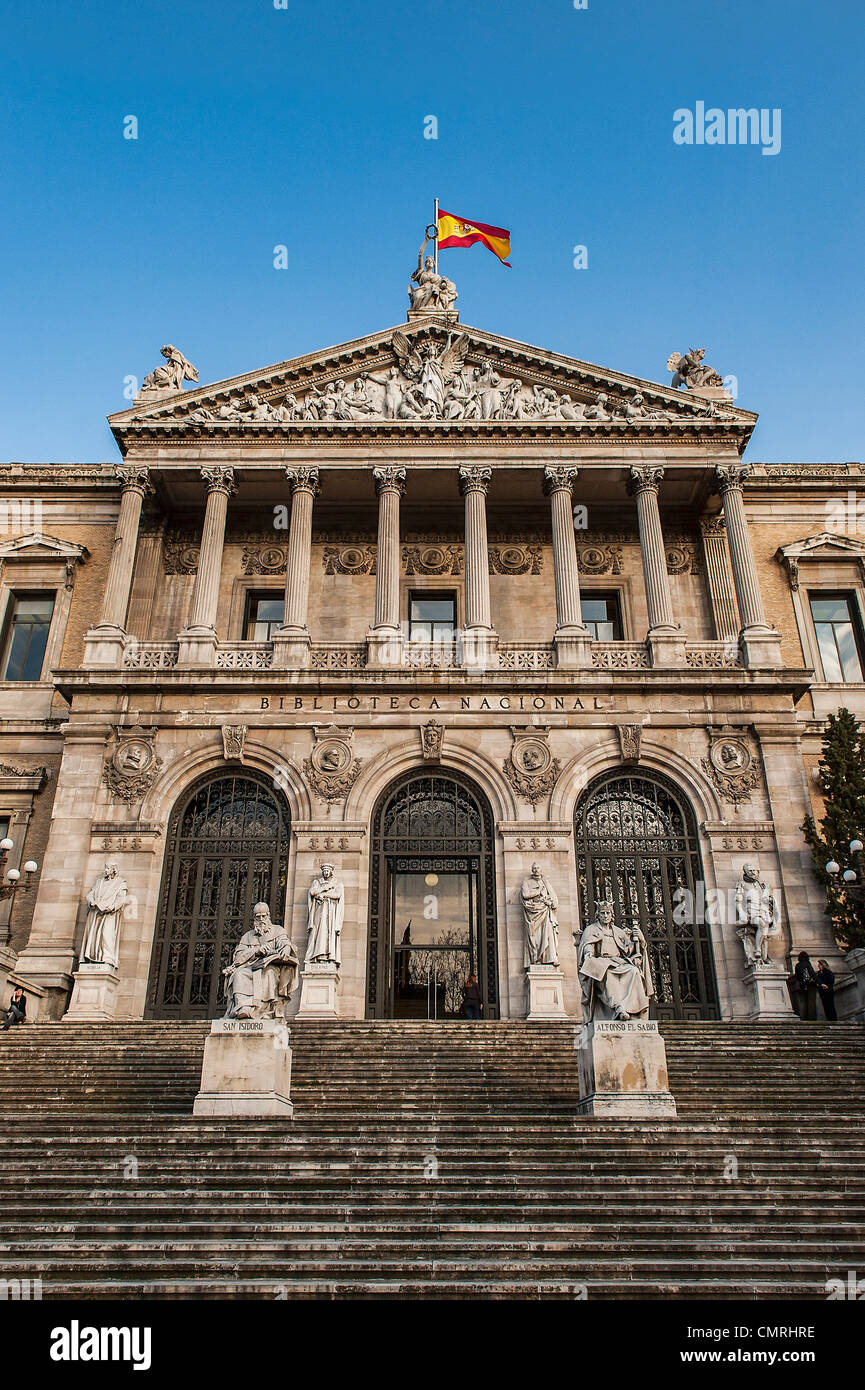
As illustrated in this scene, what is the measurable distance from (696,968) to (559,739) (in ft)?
17.5

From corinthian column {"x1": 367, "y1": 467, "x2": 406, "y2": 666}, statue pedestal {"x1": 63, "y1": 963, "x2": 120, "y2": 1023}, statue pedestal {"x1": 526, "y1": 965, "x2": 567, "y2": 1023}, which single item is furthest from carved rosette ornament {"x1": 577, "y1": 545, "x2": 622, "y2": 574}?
statue pedestal {"x1": 63, "y1": 963, "x2": 120, "y2": 1023}

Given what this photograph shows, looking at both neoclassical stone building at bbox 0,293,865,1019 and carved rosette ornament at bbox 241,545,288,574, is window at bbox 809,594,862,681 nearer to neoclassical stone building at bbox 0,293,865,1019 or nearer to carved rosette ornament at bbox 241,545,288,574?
neoclassical stone building at bbox 0,293,865,1019

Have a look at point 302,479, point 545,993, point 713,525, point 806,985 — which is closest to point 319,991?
point 545,993

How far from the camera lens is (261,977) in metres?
14.0

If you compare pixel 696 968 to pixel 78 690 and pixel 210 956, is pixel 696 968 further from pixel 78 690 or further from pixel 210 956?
pixel 78 690

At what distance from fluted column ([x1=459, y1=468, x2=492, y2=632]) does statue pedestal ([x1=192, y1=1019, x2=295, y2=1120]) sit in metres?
12.0

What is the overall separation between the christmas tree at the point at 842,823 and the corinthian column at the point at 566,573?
17.9 ft

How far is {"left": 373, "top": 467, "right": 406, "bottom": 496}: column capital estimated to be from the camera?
2500cm

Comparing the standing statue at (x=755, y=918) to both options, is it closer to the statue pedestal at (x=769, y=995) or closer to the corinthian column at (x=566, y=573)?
the statue pedestal at (x=769, y=995)

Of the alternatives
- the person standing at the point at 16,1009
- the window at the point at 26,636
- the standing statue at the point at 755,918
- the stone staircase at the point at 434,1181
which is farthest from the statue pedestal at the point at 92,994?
the standing statue at the point at 755,918

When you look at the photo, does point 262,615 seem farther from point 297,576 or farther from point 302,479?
point 302,479

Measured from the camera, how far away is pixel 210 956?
69.3 feet

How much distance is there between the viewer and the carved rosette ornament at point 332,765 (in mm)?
21984
